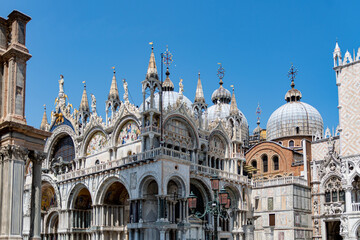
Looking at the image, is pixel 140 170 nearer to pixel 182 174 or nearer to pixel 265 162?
pixel 182 174

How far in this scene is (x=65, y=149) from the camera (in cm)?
4669

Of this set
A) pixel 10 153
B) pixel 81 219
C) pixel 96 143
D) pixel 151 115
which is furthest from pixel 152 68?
pixel 10 153

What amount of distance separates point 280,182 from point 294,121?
1402 centimetres

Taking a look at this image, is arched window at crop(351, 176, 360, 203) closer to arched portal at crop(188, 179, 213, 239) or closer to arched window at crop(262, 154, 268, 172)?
arched portal at crop(188, 179, 213, 239)

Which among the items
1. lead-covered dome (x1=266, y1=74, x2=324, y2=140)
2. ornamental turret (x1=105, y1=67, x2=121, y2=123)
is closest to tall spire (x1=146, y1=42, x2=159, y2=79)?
ornamental turret (x1=105, y1=67, x2=121, y2=123)

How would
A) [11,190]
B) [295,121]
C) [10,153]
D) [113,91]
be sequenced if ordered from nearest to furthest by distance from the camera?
[11,190], [10,153], [113,91], [295,121]

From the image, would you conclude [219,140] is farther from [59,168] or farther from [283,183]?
[59,168]

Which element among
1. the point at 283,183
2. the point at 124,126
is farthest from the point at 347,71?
the point at 124,126

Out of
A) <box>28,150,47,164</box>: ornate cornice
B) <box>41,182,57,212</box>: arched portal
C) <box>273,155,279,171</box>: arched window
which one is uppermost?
<box>273,155,279,171</box>: arched window

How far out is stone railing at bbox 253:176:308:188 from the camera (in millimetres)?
41438

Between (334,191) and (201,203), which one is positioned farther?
(334,191)

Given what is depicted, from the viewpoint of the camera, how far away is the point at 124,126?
3997 centimetres

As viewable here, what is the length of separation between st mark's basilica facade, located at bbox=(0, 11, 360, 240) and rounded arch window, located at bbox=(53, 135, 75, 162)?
0.09 m

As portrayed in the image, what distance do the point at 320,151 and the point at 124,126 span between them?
16.7 m
